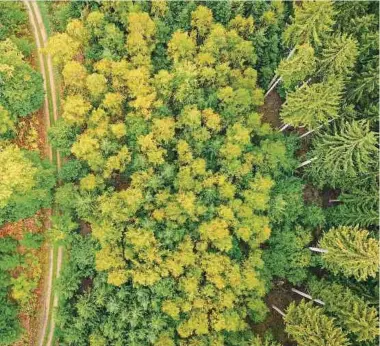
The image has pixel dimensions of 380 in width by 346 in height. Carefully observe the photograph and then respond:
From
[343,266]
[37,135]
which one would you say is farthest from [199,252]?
[37,135]

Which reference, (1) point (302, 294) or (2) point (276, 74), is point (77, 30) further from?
(1) point (302, 294)

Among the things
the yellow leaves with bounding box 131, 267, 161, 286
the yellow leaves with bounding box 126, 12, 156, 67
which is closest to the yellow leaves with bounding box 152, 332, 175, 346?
the yellow leaves with bounding box 131, 267, 161, 286

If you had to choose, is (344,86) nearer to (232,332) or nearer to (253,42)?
(253,42)

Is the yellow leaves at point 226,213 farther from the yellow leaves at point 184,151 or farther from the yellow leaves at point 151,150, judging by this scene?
the yellow leaves at point 151,150

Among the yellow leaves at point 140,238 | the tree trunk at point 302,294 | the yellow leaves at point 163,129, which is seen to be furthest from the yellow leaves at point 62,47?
the tree trunk at point 302,294

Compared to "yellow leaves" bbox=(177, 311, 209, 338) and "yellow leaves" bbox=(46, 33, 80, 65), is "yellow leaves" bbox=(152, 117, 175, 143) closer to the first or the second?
"yellow leaves" bbox=(46, 33, 80, 65)

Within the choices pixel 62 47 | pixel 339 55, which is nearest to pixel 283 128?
pixel 339 55
